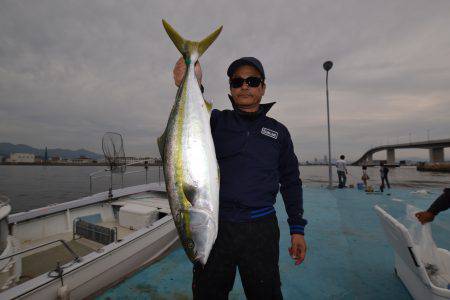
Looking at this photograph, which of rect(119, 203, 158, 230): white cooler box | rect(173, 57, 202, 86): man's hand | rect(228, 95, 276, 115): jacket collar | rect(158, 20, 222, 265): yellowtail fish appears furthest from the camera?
rect(119, 203, 158, 230): white cooler box

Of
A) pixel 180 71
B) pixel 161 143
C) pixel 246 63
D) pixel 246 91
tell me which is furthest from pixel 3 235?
pixel 246 63

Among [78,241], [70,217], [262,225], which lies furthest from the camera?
[70,217]

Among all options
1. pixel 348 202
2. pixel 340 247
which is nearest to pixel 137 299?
pixel 340 247

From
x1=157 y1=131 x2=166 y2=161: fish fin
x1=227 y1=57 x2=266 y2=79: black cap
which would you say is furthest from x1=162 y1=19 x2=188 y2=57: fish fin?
x1=157 y1=131 x2=166 y2=161: fish fin

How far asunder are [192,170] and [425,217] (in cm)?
311

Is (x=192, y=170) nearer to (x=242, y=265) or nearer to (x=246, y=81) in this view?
(x=242, y=265)

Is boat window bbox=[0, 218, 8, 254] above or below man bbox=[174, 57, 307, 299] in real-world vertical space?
below

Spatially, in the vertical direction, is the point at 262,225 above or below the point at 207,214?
below

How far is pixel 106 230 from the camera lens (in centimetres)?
525

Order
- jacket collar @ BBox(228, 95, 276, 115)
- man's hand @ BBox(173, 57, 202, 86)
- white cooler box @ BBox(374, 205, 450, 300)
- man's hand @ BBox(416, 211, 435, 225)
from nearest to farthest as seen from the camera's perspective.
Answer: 1. white cooler box @ BBox(374, 205, 450, 300)
2. man's hand @ BBox(173, 57, 202, 86)
3. jacket collar @ BBox(228, 95, 276, 115)
4. man's hand @ BBox(416, 211, 435, 225)

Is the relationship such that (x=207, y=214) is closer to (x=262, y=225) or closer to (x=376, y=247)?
(x=262, y=225)

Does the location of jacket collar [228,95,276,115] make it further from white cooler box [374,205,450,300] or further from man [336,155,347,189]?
man [336,155,347,189]

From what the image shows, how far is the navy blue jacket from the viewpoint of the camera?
2145 mm

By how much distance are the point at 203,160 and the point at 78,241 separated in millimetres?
6058
